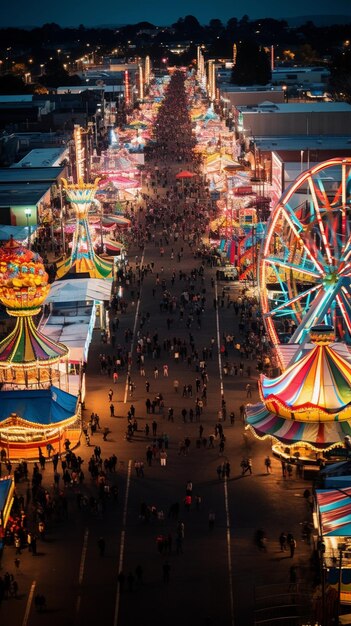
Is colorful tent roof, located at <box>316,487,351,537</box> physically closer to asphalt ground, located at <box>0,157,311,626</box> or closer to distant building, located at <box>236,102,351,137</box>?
asphalt ground, located at <box>0,157,311,626</box>

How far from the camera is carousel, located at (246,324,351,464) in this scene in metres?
36.4

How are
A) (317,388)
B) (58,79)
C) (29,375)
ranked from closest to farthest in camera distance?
(317,388) → (29,375) → (58,79)

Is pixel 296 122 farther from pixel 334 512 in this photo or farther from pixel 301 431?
pixel 334 512

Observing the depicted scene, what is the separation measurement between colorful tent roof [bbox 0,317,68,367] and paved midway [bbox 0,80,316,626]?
7.54 ft

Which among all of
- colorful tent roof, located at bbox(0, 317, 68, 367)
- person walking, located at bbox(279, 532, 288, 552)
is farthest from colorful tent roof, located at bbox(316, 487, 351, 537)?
colorful tent roof, located at bbox(0, 317, 68, 367)

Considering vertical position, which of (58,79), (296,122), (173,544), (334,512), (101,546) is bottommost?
(173,544)

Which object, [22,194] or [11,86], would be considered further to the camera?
[11,86]

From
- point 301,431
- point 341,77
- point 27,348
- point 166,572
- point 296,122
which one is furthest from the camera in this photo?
point 341,77

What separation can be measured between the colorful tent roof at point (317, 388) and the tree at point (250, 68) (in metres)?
117

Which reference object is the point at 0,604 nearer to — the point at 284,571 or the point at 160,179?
the point at 284,571

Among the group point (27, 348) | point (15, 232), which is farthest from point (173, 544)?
point (15, 232)

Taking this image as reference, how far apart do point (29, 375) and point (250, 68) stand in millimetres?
115720

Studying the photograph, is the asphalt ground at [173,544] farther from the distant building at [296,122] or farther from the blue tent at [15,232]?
the distant building at [296,122]

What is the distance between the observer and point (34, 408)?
3812 centimetres
